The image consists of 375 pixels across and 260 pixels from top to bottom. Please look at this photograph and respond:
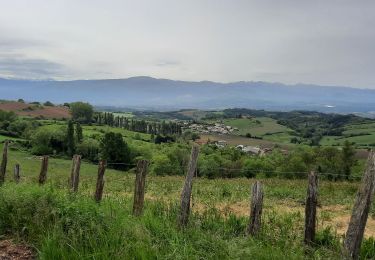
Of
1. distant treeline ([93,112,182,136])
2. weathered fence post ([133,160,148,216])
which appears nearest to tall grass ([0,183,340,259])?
weathered fence post ([133,160,148,216])

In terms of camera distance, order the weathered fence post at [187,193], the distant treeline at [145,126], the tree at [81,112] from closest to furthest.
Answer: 1. the weathered fence post at [187,193]
2. the distant treeline at [145,126]
3. the tree at [81,112]

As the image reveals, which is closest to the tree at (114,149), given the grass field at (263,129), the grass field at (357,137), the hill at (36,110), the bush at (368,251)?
the grass field at (357,137)

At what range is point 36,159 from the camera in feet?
231

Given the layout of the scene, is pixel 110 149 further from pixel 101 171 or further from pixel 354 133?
pixel 354 133

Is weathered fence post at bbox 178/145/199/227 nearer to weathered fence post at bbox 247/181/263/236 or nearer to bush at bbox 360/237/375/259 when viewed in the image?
weathered fence post at bbox 247/181/263/236

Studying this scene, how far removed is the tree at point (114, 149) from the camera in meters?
79.4

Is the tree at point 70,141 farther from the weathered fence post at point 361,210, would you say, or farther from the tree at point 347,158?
the weathered fence post at point 361,210

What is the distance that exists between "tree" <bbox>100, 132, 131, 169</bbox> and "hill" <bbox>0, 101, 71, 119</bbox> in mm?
70094

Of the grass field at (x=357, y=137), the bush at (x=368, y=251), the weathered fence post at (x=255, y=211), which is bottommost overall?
the grass field at (x=357, y=137)

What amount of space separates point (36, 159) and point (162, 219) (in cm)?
6780

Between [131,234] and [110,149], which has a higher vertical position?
[131,234]

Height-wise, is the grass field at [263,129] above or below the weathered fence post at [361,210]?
below

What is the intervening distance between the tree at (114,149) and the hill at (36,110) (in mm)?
70094

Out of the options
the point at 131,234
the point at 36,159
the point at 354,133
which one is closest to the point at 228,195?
the point at 131,234
